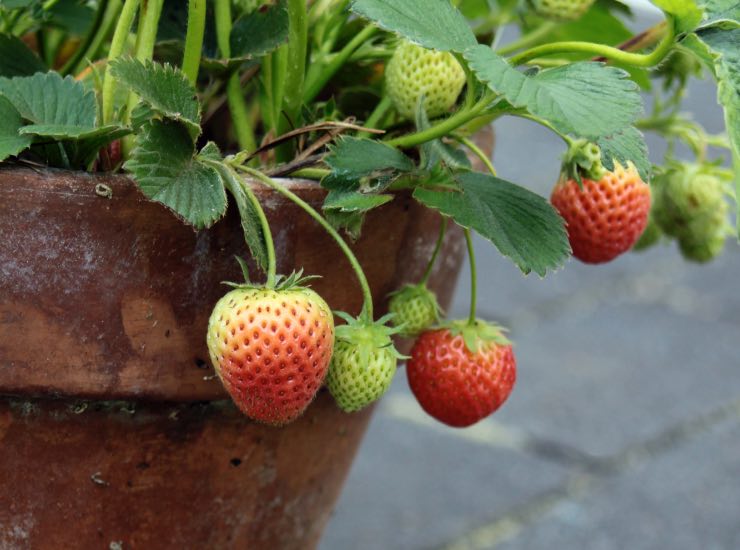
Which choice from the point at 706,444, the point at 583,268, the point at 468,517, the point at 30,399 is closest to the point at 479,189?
the point at 30,399

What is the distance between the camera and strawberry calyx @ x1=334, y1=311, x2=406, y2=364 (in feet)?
1.84

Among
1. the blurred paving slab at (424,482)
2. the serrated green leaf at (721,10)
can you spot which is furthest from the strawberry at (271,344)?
the blurred paving slab at (424,482)

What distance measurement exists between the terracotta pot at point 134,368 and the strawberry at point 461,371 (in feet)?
0.14

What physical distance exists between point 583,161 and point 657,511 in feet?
3.67

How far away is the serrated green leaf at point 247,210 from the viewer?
1.69ft

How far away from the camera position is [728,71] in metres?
0.46

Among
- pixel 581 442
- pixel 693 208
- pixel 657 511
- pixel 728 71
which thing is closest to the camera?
pixel 728 71

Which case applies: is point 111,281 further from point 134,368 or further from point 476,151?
point 476,151

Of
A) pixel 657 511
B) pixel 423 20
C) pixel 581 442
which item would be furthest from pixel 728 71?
pixel 581 442

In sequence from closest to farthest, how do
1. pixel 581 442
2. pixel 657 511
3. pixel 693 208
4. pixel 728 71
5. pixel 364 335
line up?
pixel 728 71, pixel 364 335, pixel 693 208, pixel 657 511, pixel 581 442

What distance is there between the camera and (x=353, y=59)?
683 mm

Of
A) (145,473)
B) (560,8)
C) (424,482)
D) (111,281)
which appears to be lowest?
(424,482)

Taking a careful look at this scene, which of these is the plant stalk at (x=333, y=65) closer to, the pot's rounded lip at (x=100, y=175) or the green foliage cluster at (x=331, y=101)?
the green foliage cluster at (x=331, y=101)

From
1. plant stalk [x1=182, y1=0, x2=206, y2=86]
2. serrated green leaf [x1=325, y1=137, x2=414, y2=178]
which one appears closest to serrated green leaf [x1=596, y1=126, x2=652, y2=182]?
serrated green leaf [x1=325, y1=137, x2=414, y2=178]
